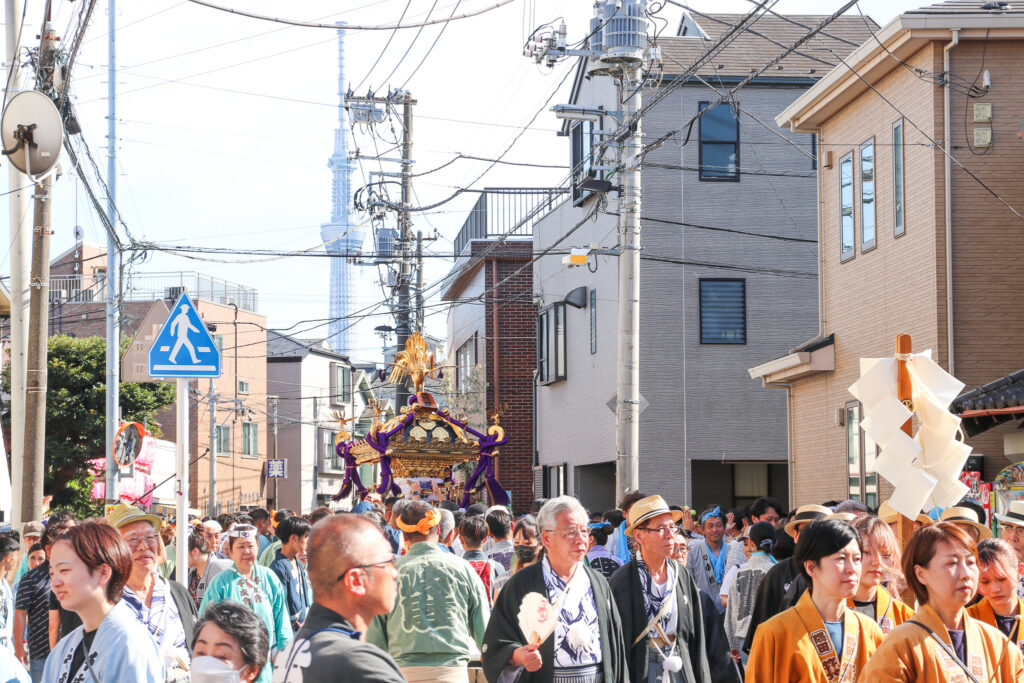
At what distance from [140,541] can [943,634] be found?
454 centimetres

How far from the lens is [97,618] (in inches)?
187

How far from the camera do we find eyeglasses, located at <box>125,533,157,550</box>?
23.4 ft

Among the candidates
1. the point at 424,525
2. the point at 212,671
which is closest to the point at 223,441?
the point at 424,525

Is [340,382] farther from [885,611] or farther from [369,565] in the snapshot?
[369,565]

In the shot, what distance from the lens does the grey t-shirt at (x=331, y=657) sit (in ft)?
11.8

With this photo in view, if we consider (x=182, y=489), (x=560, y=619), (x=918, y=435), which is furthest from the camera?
(x=182, y=489)

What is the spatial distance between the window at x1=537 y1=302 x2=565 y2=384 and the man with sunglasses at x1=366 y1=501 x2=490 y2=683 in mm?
23161

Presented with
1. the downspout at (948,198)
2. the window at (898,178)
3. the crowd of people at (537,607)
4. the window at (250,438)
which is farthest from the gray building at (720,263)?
the window at (250,438)

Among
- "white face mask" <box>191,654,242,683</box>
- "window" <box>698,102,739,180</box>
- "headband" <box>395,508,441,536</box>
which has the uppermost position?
"window" <box>698,102,739,180</box>

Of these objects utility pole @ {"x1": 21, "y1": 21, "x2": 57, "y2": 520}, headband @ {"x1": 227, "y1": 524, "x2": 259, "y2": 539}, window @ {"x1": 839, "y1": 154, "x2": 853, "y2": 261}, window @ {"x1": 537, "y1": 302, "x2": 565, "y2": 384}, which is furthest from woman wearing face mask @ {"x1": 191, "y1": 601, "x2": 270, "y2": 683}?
window @ {"x1": 537, "y1": 302, "x2": 565, "y2": 384}

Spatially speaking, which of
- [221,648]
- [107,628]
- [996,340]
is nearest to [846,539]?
[221,648]

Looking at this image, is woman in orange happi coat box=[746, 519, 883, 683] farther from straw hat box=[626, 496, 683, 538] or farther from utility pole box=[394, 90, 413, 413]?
utility pole box=[394, 90, 413, 413]

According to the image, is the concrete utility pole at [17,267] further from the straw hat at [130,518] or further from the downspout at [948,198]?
the downspout at [948,198]

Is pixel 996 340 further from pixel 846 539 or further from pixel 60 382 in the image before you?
pixel 60 382
